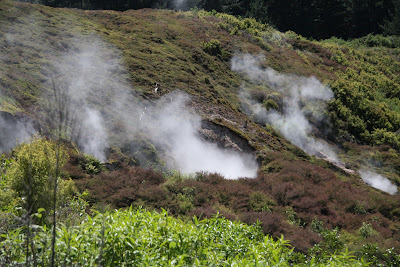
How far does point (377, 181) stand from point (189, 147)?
7.92 metres

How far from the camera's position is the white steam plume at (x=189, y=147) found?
1277 centimetres

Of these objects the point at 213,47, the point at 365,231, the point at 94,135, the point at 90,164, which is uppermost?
the point at 213,47

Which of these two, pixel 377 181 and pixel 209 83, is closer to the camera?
pixel 377 181

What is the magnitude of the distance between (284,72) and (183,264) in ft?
66.7

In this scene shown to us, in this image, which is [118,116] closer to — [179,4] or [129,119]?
[129,119]

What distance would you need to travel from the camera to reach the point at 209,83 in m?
18.5

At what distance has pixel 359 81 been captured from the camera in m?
25.4

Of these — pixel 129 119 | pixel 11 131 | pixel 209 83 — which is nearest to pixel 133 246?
pixel 11 131

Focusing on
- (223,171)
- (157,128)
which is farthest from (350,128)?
(157,128)

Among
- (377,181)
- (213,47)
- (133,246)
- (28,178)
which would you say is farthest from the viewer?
(213,47)

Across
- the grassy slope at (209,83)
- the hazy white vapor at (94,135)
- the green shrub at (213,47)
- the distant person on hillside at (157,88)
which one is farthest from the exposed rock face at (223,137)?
the green shrub at (213,47)

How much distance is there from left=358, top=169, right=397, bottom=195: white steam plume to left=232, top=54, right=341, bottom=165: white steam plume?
1.19 metres

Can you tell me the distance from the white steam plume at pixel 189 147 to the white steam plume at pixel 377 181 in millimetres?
5160

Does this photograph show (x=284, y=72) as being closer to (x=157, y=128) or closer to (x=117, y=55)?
(x=117, y=55)
